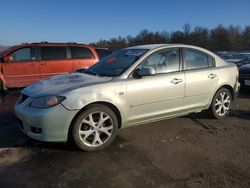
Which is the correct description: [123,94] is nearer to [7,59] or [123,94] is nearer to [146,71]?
[146,71]

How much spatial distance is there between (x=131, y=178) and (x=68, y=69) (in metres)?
6.91

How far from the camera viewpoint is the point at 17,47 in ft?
28.9

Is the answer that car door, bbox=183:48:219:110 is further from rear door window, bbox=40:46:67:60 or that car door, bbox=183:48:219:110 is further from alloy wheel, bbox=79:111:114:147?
rear door window, bbox=40:46:67:60

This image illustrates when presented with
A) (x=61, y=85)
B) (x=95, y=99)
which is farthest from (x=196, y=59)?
(x=61, y=85)

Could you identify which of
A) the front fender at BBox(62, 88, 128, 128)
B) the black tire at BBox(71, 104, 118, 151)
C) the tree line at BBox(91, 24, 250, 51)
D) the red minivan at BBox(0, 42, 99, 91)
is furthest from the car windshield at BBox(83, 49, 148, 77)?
the tree line at BBox(91, 24, 250, 51)

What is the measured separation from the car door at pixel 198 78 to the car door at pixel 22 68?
574 cm

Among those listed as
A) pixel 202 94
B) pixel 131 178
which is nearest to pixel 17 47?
pixel 202 94

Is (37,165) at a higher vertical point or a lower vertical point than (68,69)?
lower

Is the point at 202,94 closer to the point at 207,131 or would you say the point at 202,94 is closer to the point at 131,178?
the point at 207,131

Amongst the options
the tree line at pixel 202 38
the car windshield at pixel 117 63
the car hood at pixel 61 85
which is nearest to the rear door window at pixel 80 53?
the car windshield at pixel 117 63

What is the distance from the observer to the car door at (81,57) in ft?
31.6

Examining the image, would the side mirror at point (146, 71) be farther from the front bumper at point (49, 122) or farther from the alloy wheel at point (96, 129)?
the front bumper at point (49, 122)

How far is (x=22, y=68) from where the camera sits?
29.0 ft

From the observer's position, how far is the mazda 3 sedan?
3761 mm
